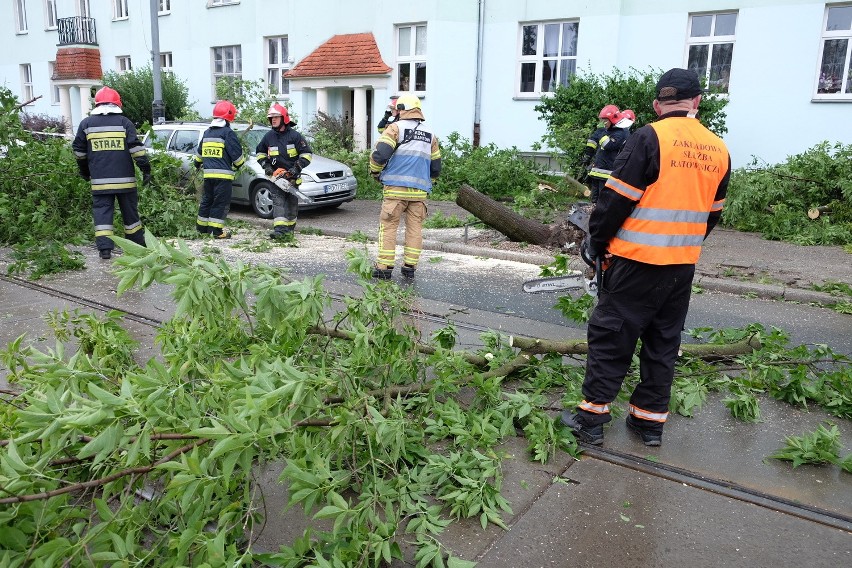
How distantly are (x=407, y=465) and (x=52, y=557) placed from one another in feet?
5.61

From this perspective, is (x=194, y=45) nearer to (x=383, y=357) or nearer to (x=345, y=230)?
(x=345, y=230)

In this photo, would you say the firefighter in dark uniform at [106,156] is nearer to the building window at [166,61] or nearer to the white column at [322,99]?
the white column at [322,99]

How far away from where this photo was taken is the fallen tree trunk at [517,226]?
9.76 meters

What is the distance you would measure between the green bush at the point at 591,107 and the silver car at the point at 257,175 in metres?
4.07

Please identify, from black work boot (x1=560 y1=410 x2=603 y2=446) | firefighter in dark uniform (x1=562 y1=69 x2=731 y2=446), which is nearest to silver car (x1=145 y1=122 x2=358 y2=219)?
black work boot (x1=560 y1=410 x2=603 y2=446)

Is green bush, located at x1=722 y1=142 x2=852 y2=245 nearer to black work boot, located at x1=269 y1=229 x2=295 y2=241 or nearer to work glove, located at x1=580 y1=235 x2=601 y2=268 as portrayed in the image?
black work boot, located at x1=269 y1=229 x2=295 y2=241

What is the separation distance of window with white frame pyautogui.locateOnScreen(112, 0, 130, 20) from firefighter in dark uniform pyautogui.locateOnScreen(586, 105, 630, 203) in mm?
23247

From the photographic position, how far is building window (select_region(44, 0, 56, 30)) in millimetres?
31609

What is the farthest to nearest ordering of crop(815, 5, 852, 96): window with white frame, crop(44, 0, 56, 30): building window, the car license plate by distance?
crop(44, 0, 56, 30): building window, crop(815, 5, 852, 96): window with white frame, the car license plate

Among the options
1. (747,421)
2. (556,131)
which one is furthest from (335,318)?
(556,131)

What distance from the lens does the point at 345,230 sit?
1155 centimetres

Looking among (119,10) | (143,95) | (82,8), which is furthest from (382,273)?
(82,8)

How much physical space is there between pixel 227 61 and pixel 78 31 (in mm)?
8797

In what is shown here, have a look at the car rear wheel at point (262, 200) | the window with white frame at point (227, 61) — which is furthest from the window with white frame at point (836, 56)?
the window with white frame at point (227, 61)
